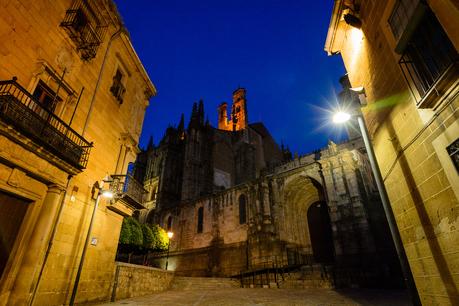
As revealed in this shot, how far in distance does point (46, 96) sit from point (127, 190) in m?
4.58

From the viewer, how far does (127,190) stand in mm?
10141

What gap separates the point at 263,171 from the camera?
33.8 metres

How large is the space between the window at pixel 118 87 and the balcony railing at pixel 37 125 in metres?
3.61

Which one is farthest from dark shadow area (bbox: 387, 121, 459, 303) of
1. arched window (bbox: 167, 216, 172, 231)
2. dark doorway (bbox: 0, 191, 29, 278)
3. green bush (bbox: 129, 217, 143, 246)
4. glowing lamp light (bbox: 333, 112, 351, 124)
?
arched window (bbox: 167, 216, 172, 231)

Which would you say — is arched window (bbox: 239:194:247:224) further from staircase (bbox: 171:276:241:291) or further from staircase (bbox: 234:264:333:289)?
staircase (bbox: 171:276:241:291)

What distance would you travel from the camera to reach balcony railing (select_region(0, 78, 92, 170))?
572 cm

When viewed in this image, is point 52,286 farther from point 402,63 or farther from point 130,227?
point 402,63

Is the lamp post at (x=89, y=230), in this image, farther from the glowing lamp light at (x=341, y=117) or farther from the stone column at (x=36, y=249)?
the glowing lamp light at (x=341, y=117)

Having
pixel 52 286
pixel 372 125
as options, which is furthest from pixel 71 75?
pixel 372 125

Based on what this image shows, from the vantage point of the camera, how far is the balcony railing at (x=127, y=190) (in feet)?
31.6

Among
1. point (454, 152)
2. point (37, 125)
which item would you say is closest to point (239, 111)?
point (37, 125)

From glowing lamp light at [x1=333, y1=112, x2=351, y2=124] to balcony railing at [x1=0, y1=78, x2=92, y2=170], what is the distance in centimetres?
768

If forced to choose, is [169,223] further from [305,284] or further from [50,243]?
[50,243]

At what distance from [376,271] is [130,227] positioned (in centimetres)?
1526
